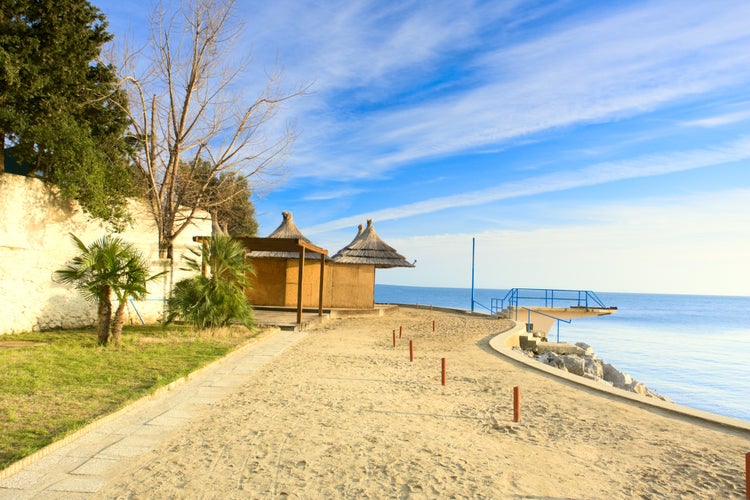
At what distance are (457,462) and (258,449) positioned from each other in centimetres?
191

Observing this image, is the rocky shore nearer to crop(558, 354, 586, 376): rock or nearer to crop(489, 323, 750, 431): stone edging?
crop(558, 354, 586, 376): rock

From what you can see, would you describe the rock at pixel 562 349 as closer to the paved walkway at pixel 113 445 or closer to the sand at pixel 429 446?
the sand at pixel 429 446

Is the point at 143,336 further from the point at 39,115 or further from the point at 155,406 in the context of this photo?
the point at 155,406

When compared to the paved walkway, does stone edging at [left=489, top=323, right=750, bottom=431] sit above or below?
above

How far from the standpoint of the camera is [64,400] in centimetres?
643

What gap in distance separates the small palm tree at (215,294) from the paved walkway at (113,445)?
4.96 meters

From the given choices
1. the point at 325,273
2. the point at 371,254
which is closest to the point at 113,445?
the point at 325,273

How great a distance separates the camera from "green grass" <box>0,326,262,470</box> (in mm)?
5340

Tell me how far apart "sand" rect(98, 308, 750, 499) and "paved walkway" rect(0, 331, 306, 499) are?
181mm

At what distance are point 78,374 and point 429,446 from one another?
5.77 metres

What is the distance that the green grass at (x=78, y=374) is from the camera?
17.5ft

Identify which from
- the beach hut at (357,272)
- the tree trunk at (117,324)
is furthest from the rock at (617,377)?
the tree trunk at (117,324)

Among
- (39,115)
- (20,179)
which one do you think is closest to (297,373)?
(20,179)

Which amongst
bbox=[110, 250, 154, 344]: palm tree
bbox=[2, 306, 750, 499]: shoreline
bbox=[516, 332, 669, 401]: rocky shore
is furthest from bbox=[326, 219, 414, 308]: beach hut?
bbox=[2, 306, 750, 499]: shoreline
